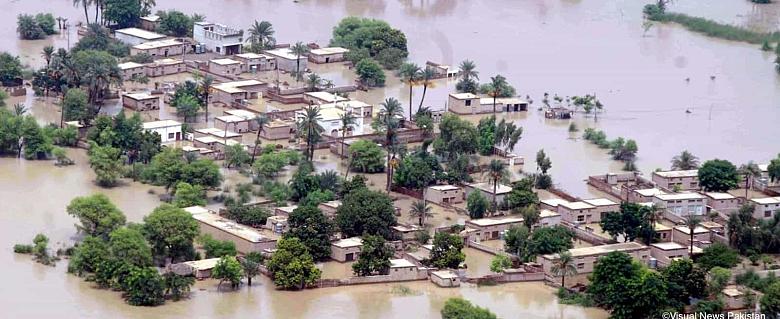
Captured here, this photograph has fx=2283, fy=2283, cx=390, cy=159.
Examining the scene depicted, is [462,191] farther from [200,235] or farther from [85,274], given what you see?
[85,274]

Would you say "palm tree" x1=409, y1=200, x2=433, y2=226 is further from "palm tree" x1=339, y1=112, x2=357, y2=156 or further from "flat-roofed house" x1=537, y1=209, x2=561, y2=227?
"palm tree" x1=339, y1=112, x2=357, y2=156

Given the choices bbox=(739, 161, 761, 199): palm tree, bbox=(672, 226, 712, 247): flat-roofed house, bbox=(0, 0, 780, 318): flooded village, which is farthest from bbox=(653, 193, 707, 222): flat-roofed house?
bbox=(739, 161, 761, 199): palm tree

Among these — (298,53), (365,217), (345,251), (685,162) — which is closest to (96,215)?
(345,251)

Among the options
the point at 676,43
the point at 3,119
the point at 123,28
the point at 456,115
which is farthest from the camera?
the point at 676,43

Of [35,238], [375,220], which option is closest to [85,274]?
[35,238]

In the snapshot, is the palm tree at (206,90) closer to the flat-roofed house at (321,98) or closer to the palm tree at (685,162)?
the flat-roofed house at (321,98)

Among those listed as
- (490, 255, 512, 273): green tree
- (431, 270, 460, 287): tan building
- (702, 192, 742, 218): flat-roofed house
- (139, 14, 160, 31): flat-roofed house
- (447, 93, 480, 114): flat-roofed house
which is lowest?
(431, 270, 460, 287): tan building

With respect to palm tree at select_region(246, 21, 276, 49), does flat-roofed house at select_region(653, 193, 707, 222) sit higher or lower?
lower
